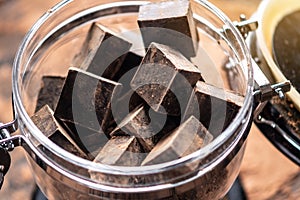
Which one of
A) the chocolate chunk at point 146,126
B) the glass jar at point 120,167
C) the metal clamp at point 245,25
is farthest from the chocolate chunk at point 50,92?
the metal clamp at point 245,25

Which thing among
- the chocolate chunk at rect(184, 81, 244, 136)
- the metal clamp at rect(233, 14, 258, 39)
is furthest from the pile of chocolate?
the metal clamp at rect(233, 14, 258, 39)

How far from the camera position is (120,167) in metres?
0.65

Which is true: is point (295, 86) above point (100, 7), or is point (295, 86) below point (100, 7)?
below

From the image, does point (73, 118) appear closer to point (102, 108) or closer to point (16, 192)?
point (102, 108)

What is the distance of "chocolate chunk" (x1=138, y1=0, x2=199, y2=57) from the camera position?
771 millimetres

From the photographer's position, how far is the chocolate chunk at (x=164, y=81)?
0.72m

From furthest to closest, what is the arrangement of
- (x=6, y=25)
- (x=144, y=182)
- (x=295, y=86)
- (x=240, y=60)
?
(x=6, y=25) → (x=295, y=86) → (x=240, y=60) → (x=144, y=182)

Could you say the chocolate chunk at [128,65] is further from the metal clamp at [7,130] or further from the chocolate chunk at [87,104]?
the metal clamp at [7,130]

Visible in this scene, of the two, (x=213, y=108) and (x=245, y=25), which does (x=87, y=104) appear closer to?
(x=213, y=108)

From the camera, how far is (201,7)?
33.9 inches

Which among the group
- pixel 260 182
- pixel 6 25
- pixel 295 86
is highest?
pixel 6 25

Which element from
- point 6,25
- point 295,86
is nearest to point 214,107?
point 295,86

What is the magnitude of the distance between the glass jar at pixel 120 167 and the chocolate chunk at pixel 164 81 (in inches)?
2.8

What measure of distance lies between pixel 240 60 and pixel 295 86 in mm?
155
